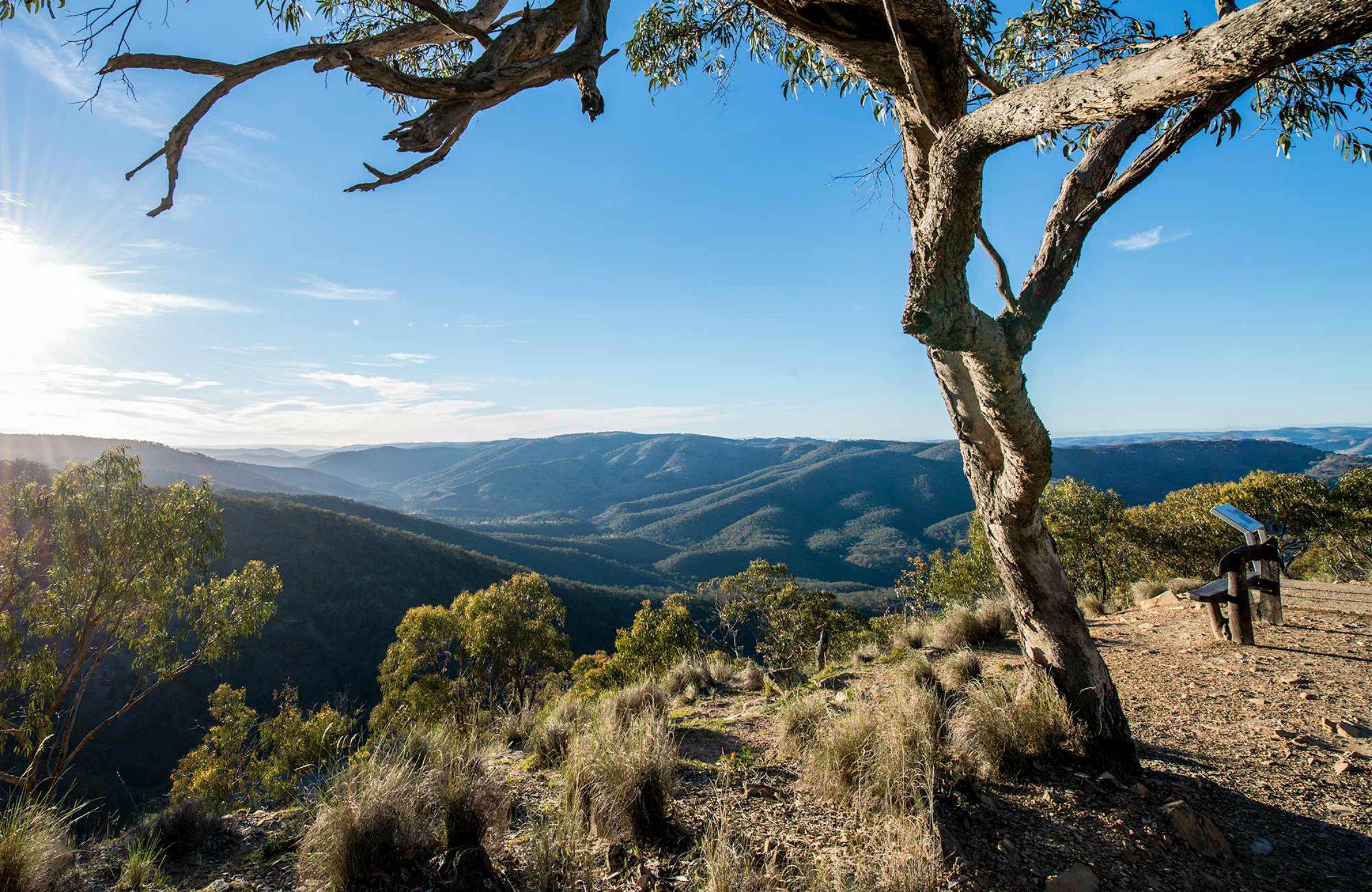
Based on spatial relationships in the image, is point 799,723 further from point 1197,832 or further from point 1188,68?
point 1188,68

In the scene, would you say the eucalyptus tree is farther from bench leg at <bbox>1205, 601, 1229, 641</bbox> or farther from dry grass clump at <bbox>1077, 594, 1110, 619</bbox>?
dry grass clump at <bbox>1077, 594, 1110, 619</bbox>

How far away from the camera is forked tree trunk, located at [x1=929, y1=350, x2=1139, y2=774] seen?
313 centimetres

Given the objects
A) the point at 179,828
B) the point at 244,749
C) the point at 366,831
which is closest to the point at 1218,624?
the point at 366,831

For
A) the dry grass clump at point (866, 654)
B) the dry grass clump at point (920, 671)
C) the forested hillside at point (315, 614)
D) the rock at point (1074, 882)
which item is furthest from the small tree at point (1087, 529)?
the forested hillside at point (315, 614)

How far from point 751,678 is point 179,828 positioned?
19.2 ft

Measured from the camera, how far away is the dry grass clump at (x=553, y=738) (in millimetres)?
4590

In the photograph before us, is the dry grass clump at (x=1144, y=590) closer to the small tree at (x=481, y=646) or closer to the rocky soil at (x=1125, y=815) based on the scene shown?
the rocky soil at (x=1125, y=815)

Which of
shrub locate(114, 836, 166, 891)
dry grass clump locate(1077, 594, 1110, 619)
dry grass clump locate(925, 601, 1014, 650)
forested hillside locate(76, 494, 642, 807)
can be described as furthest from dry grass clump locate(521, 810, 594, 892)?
forested hillside locate(76, 494, 642, 807)

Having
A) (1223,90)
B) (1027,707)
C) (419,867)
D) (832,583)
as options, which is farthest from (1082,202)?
(832,583)

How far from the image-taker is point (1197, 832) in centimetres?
266

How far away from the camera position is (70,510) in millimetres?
8945

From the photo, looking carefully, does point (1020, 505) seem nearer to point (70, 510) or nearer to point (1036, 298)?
point (1036, 298)

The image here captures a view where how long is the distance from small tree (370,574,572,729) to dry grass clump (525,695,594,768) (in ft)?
45.0

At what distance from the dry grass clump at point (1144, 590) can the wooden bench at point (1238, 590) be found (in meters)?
3.80
